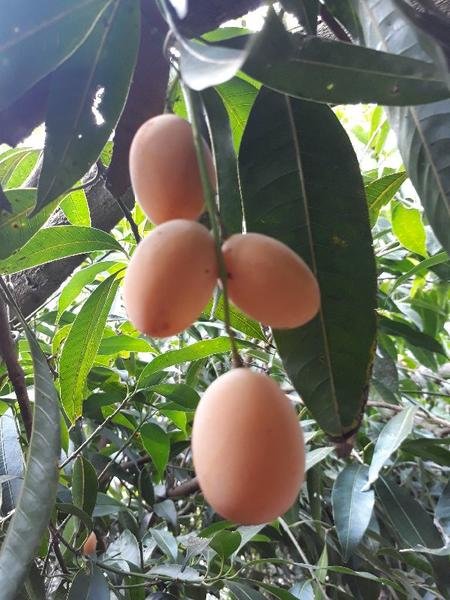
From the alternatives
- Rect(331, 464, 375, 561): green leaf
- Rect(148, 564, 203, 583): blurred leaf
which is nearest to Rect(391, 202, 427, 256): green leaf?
Rect(331, 464, 375, 561): green leaf

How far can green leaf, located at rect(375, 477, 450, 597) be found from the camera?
811mm

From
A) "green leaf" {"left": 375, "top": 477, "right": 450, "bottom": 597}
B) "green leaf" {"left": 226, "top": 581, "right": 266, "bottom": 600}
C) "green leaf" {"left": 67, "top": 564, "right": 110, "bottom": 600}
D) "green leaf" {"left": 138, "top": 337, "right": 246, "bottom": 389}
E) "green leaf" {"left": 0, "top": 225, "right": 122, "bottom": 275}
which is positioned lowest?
"green leaf" {"left": 375, "top": 477, "right": 450, "bottom": 597}

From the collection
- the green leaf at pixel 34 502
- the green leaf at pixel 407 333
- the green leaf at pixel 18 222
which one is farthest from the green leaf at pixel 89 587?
the green leaf at pixel 407 333

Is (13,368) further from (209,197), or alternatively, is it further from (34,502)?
(209,197)

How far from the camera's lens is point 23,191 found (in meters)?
0.53

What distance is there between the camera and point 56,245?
649 millimetres

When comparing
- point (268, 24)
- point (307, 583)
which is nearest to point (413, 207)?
point (307, 583)

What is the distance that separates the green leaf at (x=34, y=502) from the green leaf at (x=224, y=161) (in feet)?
0.62

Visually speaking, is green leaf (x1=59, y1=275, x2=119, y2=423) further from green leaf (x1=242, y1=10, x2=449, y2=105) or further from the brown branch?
green leaf (x1=242, y1=10, x2=449, y2=105)

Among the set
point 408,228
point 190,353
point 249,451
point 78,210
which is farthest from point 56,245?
point 408,228

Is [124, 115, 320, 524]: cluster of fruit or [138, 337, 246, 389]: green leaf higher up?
[124, 115, 320, 524]: cluster of fruit

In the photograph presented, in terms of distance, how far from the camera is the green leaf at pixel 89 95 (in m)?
0.39

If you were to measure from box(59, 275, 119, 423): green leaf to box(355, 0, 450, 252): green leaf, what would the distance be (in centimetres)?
39

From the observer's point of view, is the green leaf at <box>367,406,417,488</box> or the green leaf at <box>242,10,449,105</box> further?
the green leaf at <box>367,406,417,488</box>
